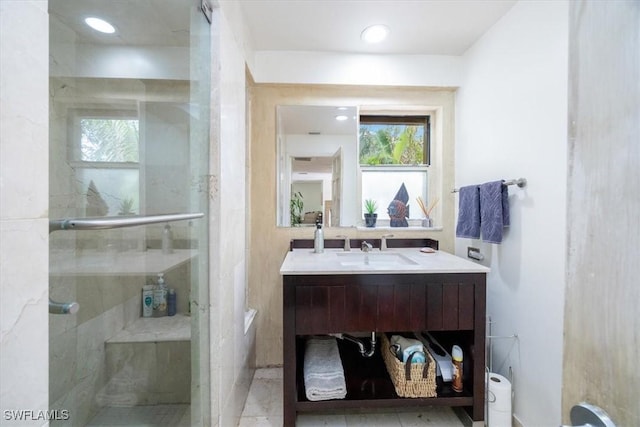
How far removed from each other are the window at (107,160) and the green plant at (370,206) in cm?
147

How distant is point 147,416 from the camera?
1188mm

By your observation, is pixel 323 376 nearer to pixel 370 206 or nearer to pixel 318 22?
pixel 370 206

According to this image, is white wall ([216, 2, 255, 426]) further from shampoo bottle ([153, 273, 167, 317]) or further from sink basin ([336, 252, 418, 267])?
sink basin ([336, 252, 418, 267])

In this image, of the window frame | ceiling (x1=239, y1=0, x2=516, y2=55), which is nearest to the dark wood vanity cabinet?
the window frame

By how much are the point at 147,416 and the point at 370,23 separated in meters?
2.34

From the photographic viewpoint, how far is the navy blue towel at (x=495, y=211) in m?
1.42

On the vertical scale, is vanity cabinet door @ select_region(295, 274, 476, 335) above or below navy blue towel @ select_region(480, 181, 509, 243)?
below

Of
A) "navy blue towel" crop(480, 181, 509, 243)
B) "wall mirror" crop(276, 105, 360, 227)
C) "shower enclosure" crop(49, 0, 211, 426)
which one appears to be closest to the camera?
"shower enclosure" crop(49, 0, 211, 426)

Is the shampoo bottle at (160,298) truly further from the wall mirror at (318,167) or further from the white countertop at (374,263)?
the wall mirror at (318,167)

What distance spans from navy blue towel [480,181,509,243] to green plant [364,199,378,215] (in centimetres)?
76

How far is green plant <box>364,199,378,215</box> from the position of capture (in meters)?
2.05

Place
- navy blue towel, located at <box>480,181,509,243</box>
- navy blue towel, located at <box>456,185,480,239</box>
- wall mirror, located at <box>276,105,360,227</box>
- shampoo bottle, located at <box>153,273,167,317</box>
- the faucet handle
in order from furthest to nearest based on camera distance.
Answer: wall mirror, located at <box>276,105,360,227</box>
the faucet handle
navy blue towel, located at <box>456,185,480,239</box>
navy blue towel, located at <box>480,181,509,243</box>
shampoo bottle, located at <box>153,273,167,317</box>

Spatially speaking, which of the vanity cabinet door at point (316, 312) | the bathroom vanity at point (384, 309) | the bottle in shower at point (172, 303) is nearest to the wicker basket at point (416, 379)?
the bathroom vanity at point (384, 309)

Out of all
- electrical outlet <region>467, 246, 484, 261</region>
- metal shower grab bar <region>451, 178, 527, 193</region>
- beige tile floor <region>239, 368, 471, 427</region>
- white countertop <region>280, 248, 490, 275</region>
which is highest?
metal shower grab bar <region>451, 178, 527, 193</region>
